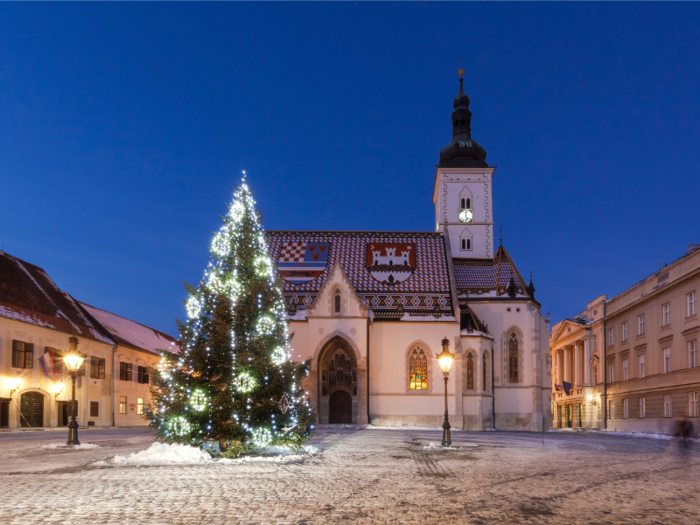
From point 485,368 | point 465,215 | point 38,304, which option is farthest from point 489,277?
point 38,304

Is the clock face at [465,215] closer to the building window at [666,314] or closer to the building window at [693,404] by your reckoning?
the building window at [666,314]

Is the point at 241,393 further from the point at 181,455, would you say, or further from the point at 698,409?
the point at 698,409

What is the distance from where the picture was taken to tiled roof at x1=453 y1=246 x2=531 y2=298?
48.7m

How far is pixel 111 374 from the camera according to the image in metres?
44.4

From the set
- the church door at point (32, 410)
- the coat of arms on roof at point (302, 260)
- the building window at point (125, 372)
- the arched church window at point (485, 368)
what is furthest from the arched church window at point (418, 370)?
the church door at point (32, 410)

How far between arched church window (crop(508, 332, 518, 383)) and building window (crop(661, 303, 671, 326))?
1080cm

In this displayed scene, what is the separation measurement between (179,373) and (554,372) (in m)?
66.2

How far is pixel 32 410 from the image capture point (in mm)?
34906

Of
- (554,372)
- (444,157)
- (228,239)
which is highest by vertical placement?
(444,157)

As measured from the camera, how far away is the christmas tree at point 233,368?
674 inches

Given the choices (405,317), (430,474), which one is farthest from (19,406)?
(430,474)

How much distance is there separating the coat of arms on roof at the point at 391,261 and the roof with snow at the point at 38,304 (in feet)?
63.6

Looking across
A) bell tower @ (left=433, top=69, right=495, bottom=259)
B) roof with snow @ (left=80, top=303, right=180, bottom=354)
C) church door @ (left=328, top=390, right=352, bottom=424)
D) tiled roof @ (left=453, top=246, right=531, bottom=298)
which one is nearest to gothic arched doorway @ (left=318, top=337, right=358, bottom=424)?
church door @ (left=328, top=390, right=352, bottom=424)

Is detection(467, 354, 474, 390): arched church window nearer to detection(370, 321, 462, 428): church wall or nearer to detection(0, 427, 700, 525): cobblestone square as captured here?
detection(370, 321, 462, 428): church wall
